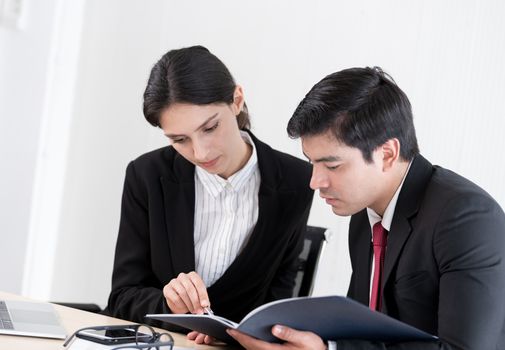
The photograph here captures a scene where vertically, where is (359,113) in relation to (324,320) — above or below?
above

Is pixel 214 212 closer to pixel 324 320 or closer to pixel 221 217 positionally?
pixel 221 217

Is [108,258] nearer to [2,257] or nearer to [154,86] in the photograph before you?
[2,257]

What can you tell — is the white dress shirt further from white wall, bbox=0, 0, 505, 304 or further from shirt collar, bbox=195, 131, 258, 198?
white wall, bbox=0, 0, 505, 304

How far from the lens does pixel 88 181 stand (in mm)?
4023

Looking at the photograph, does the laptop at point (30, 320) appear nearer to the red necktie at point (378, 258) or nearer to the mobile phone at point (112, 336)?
the mobile phone at point (112, 336)

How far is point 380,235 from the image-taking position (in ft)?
6.73

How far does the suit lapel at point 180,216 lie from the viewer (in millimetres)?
2436

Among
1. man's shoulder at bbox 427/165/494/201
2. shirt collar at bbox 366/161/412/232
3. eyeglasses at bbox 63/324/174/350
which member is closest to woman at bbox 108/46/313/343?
eyeglasses at bbox 63/324/174/350

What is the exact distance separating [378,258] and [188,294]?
496mm

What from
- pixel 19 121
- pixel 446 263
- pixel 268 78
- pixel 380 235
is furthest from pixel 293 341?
pixel 19 121

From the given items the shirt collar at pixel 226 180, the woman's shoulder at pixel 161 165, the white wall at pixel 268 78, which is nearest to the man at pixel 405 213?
the shirt collar at pixel 226 180

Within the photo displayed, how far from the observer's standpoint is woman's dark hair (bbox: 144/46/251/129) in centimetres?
227

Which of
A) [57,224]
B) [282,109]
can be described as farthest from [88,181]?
[282,109]

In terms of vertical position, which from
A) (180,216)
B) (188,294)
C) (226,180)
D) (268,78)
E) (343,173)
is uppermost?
(268,78)
